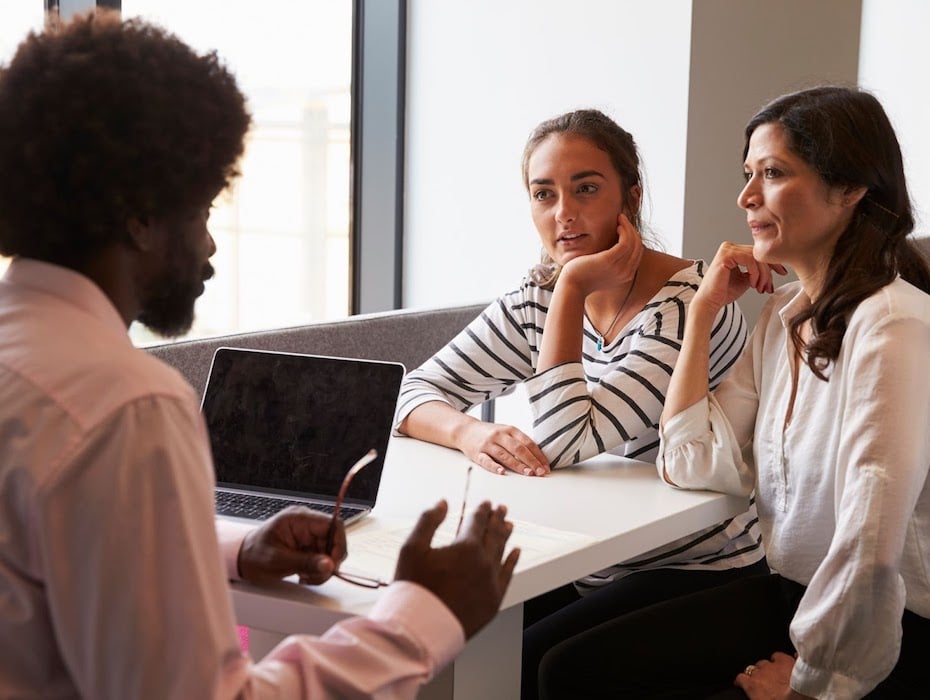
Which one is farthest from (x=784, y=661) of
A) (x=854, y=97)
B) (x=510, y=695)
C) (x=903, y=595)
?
(x=854, y=97)

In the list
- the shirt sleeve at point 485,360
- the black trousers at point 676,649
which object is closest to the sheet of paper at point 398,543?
the black trousers at point 676,649

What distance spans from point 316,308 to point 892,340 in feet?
10.7

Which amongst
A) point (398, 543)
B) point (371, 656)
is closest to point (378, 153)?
point (398, 543)

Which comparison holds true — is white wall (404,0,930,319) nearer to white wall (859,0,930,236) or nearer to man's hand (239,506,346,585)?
white wall (859,0,930,236)

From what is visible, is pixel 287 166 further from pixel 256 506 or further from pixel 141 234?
pixel 141 234

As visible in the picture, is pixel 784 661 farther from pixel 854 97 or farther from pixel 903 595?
pixel 854 97

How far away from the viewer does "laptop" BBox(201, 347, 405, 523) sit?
146 cm

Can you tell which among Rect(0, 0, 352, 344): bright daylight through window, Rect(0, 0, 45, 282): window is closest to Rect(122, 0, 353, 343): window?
Rect(0, 0, 352, 344): bright daylight through window

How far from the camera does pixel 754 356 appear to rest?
5.48ft

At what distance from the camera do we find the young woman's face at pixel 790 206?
1.60m

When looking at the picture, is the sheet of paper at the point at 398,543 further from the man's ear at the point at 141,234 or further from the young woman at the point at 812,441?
the man's ear at the point at 141,234

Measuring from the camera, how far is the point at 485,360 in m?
2.02

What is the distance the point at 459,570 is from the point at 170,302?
0.31 m

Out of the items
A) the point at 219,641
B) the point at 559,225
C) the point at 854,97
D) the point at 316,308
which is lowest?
the point at 316,308
